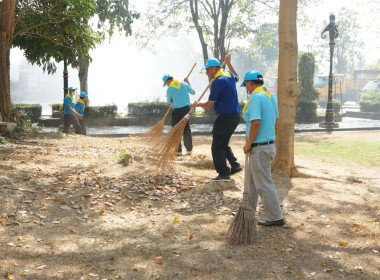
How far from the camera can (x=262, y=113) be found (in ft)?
16.9

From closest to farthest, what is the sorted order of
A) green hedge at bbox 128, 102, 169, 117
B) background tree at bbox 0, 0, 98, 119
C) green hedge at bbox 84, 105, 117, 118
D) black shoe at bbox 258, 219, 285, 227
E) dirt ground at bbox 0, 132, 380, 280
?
dirt ground at bbox 0, 132, 380, 280 < black shoe at bbox 258, 219, 285, 227 < background tree at bbox 0, 0, 98, 119 < green hedge at bbox 84, 105, 117, 118 < green hedge at bbox 128, 102, 169, 117

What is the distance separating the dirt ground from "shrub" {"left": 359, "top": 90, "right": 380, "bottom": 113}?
23.9 meters

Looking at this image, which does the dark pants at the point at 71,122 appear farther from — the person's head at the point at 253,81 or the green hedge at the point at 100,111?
the person's head at the point at 253,81

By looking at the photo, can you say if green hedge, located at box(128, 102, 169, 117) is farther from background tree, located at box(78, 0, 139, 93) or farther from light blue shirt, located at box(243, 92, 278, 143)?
light blue shirt, located at box(243, 92, 278, 143)

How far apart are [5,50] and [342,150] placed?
32.0 feet

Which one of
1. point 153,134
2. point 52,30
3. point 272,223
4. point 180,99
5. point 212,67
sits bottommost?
point 272,223

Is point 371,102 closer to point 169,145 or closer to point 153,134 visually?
point 153,134

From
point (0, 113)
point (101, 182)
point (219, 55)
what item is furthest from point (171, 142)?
point (219, 55)

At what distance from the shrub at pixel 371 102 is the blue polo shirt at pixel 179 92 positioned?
962 inches

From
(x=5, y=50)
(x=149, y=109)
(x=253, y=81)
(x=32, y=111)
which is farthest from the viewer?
(x=149, y=109)

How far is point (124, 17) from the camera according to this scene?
20.2m

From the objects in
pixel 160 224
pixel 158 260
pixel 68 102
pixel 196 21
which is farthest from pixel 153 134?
pixel 196 21

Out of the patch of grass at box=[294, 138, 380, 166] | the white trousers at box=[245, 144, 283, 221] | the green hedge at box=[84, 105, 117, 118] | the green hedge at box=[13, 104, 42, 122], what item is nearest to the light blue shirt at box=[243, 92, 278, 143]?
the white trousers at box=[245, 144, 283, 221]

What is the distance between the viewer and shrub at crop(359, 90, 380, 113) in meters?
30.7
